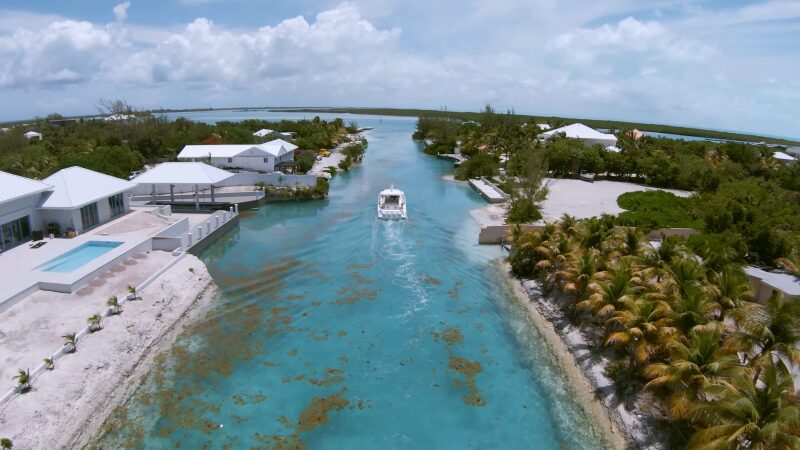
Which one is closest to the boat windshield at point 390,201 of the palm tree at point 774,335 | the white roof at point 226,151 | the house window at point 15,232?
the white roof at point 226,151

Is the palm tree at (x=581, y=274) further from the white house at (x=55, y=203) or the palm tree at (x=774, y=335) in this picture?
the white house at (x=55, y=203)

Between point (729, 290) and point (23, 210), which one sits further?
point (23, 210)

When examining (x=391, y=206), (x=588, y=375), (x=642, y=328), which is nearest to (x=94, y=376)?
(x=588, y=375)

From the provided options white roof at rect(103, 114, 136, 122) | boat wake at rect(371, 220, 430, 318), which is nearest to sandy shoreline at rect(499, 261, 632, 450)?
boat wake at rect(371, 220, 430, 318)

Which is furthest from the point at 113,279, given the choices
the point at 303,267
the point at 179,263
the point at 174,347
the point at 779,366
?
the point at 779,366

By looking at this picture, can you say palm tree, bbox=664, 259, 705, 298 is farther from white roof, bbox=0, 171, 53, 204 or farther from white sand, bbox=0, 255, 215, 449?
white roof, bbox=0, 171, 53, 204

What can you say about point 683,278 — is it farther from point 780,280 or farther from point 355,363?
point 355,363

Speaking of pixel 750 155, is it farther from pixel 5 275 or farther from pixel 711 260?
pixel 5 275
